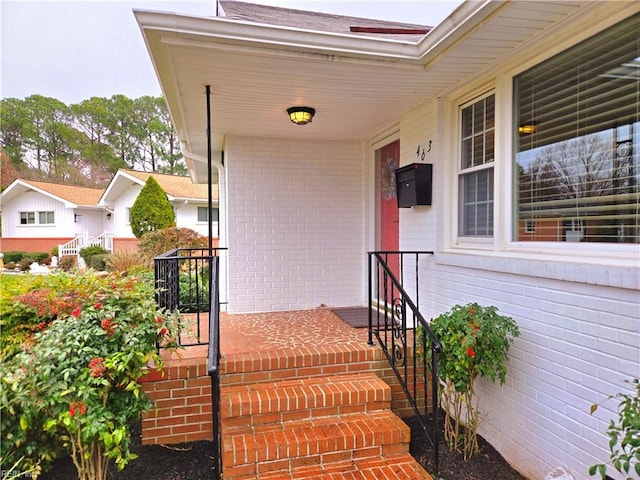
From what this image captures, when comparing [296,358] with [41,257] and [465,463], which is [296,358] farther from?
[41,257]

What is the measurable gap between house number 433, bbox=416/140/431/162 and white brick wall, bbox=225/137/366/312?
1439 mm

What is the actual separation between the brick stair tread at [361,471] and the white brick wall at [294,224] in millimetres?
2679

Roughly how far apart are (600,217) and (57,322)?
3.12m

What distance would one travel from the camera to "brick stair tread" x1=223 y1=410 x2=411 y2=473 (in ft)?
7.79

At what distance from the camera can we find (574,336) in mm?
2215

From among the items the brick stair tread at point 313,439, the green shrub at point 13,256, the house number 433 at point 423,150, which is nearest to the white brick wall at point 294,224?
the house number 433 at point 423,150

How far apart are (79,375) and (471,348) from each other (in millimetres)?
2187

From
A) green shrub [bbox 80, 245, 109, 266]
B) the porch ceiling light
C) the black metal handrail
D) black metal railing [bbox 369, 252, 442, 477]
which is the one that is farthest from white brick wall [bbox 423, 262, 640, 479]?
green shrub [bbox 80, 245, 109, 266]

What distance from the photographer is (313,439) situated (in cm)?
246

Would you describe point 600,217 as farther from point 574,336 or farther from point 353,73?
point 353,73

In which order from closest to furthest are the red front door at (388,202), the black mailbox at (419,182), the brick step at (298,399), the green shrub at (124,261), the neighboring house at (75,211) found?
the brick step at (298,399) < the black mailbox at (419,182) < the red front door at (388,202) < the green shrub at (124,261) < the neighboring house at (75,211)

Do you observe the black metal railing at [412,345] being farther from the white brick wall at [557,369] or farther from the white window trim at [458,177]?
the white brick wall at [557,369]

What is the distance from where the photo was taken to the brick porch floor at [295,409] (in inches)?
94.4

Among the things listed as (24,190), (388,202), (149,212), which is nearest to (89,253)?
(149,212)
